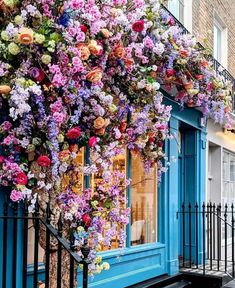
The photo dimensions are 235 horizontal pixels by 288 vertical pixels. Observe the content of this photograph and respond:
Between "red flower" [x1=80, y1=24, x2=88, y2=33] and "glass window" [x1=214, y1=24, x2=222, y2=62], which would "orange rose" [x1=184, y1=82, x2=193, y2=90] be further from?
"glass window" [x1=214, y1=24, x2=222, y2=62]

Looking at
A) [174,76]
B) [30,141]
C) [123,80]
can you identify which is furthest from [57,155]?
[174,76]

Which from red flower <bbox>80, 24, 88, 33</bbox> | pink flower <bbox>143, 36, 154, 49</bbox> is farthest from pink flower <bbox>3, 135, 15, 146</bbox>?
pink flower <bbox>143, 36, 154, 49</bbox>

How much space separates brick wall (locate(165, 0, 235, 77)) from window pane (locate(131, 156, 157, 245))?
2969 mm

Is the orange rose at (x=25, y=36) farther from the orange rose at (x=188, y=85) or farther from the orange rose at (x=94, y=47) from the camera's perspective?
the orange rose at (x=188, y=85)

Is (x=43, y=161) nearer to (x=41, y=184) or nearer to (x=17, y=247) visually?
(x=41, y=184)

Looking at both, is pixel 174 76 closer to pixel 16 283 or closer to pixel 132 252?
pixel 132 252

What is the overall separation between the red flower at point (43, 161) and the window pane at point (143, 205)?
10.0ft

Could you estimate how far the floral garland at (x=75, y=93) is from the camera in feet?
15.4

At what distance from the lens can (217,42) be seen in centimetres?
1360

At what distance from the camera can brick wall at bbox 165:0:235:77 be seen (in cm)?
1118

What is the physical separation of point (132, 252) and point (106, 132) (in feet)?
8.84

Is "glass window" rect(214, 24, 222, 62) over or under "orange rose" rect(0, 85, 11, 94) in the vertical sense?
over

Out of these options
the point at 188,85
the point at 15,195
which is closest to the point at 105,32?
the point at 15,195

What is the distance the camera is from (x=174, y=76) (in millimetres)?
6711
